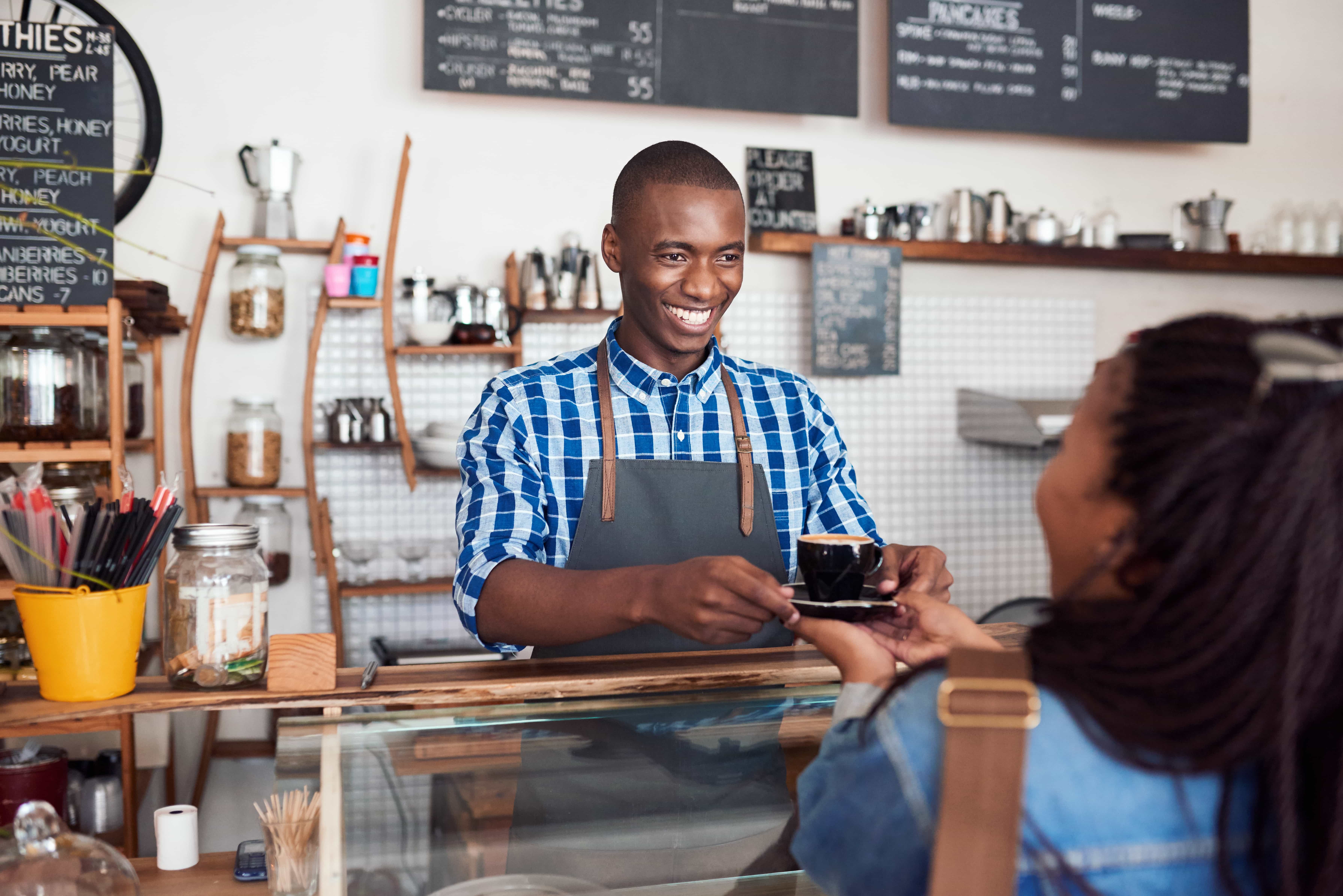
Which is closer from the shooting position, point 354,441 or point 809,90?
point 354,441

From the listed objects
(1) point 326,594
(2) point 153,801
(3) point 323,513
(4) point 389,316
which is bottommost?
(2) point 153,801

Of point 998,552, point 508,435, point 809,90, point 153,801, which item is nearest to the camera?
point 508,435

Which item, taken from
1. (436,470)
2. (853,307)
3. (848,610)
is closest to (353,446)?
(436,470)

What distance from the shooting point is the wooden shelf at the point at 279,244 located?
3.21 m

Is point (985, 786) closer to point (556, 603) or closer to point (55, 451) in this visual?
point (556, 603)

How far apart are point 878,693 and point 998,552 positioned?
3315mm

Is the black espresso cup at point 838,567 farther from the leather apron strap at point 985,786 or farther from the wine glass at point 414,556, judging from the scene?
the wine glass at point 414,556

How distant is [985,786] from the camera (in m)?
0.64

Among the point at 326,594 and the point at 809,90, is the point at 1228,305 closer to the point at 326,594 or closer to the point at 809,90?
the point at 809,90

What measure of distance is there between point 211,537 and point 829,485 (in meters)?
1.07

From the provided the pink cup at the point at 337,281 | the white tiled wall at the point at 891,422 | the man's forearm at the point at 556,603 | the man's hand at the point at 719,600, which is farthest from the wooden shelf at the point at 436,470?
the man's hand at the point at 719,600

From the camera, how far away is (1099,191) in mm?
4043

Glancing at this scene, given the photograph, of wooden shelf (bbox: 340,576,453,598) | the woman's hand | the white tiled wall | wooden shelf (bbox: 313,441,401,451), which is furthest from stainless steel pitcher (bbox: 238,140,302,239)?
the woman's hand

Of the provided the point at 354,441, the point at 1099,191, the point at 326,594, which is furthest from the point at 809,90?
the point at 326,594
